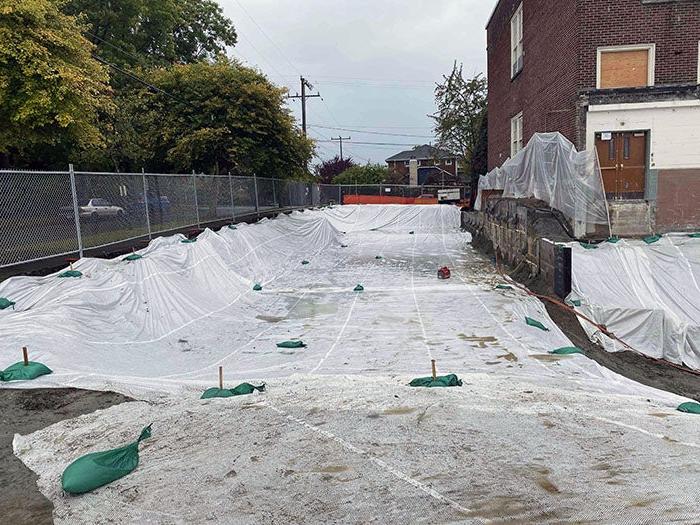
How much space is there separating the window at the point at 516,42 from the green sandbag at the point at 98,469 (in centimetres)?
1967

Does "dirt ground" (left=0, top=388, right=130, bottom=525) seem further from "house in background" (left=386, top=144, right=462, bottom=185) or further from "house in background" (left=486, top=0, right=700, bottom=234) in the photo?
"house in background" (left=386, top=144, right=462, bottom=185)

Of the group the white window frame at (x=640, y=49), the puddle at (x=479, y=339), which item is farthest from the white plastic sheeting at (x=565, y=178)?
the puddle at (x=479, y=339)

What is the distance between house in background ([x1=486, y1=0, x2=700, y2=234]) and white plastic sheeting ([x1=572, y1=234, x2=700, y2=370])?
2.49m

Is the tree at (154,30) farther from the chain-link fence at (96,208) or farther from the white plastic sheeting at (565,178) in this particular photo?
the white plastic sheeting at (565,178)

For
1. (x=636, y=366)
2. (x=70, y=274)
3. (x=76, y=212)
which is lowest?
(x=636, y=366)

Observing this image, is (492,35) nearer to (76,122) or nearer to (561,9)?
(561,9)

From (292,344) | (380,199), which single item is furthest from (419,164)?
(292,344)

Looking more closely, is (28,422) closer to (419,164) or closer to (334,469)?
(334,469)

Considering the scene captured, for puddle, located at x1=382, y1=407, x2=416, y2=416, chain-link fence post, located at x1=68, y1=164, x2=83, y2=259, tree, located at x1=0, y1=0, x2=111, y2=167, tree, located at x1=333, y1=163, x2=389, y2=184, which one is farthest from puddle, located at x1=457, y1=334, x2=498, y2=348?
tree, located at x1=333, y1=163, x2=389, y2=184

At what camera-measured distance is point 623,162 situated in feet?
45.1

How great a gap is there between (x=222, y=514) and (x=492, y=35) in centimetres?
2612

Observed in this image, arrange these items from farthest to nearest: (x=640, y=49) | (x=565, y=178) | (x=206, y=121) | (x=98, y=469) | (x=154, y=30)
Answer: (x=154, y=30) → (x=206, y=121) → (x=640, y=49) → (x=565, y=178) → (x=98, y=469)

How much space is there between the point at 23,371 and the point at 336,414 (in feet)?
9.60

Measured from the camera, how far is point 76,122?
13.4 meters
